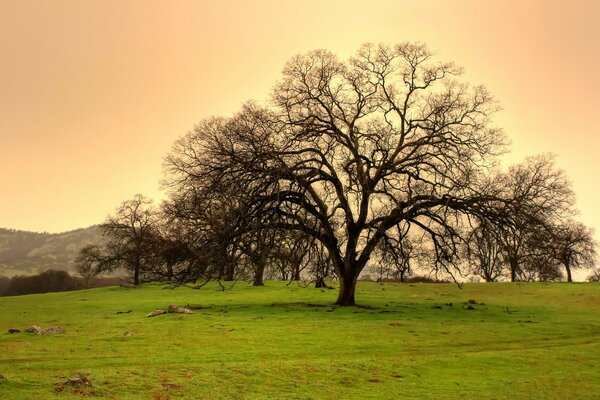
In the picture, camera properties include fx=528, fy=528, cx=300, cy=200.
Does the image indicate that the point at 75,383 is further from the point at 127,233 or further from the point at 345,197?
the point at 127,233

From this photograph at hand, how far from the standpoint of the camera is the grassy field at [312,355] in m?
13.8

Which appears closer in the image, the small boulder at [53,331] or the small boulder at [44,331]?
the small boulder at [44,331]

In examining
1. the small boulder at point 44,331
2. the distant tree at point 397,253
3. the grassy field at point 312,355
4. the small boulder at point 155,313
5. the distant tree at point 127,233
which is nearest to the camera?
the grassy field at point 312,355

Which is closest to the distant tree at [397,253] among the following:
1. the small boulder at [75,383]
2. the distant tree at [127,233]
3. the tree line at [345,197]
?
the tree line at [345,197]

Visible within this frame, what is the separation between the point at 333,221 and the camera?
35.4 meters

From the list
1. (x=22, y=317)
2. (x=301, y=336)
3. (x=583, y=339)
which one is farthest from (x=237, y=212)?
(x=583, y=339)

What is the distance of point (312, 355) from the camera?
60.5 feet

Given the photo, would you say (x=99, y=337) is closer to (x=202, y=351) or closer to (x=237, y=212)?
(x=202, y=351)

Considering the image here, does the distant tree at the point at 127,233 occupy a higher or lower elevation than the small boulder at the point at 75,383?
higher

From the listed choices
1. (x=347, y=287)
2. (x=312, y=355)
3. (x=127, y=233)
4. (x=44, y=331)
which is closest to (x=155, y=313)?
(x=44, y=331)

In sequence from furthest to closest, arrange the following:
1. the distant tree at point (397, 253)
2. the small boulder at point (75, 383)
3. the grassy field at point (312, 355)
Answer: the distant tree at point (397, 253), the grassy field at point (312, 355), the small boulder at point (75, 383)

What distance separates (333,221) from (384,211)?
12.5 ft

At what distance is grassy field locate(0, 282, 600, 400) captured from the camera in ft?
45.3

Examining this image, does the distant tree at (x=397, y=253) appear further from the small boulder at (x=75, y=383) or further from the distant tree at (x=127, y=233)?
the distant tree at (x=127, y=233)
